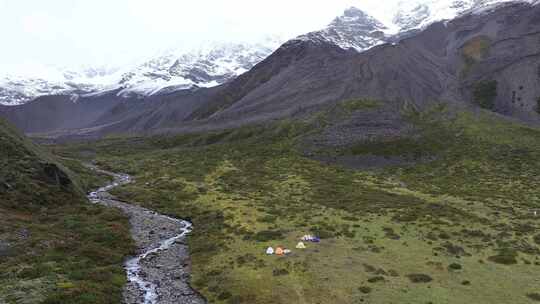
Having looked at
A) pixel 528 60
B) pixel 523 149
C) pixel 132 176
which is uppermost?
pixel 528 60

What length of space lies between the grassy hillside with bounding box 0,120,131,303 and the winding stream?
51.8 inches

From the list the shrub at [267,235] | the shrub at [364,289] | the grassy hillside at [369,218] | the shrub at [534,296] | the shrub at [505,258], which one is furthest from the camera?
the shrub at [267,235]

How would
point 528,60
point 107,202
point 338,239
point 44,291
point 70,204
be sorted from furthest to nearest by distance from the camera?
point 528,60
point 107,202
point 70,204
point 338,239
point 44,291

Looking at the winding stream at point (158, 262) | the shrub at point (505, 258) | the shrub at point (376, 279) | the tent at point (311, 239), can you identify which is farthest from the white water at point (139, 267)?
the shrub at point (505, 258)

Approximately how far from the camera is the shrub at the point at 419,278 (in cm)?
3521

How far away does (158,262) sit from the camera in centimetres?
4275

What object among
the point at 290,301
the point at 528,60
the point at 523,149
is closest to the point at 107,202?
the point at 290,301

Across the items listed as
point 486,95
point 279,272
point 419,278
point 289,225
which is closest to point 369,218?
point 289,225

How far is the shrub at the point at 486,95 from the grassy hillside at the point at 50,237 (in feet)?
544

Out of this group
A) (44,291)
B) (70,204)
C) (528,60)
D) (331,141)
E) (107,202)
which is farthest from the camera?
(528,60)

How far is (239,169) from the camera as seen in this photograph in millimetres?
108688

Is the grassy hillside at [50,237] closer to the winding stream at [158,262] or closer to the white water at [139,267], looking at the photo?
the white water at [139,267]

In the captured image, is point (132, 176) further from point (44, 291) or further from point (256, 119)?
point (256, 119)

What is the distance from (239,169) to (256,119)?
91183mm
